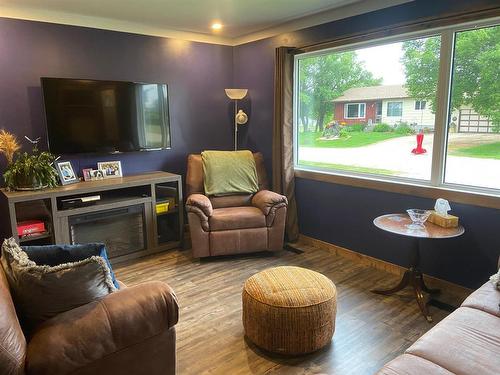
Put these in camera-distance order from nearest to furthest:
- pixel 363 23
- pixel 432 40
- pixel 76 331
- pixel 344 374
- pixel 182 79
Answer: pixel 76 331, pixel 344 374, pixel 432 40, pixel 363 23, pixel 182 79

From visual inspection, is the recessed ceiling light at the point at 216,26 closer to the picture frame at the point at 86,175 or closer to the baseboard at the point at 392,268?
the picture frame at the point at 86,175

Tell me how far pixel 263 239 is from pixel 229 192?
67cm

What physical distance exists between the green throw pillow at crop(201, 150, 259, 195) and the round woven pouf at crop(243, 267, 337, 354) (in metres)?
1.83

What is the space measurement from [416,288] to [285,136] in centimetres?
200

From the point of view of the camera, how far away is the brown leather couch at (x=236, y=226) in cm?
353

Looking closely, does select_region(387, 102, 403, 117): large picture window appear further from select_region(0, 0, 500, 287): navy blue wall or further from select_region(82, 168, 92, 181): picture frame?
select_region(82, 168, 92, 181): picture frame

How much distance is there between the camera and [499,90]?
2584 mm

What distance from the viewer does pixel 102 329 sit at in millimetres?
1495

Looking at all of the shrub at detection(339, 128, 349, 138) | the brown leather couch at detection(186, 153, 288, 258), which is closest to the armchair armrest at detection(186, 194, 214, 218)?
the brown leather couch at detection(186, 153, 288, 258)

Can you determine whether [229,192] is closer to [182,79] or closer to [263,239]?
[263,239]

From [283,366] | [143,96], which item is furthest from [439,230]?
[143,96]

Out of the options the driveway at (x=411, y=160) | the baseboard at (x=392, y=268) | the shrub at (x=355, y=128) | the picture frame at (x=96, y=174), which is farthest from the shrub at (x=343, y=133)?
the picture frame at (x=96, y=174)

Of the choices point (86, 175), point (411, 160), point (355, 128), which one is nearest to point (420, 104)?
Result: point (411, 160)

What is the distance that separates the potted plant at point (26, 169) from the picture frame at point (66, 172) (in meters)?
0.09
